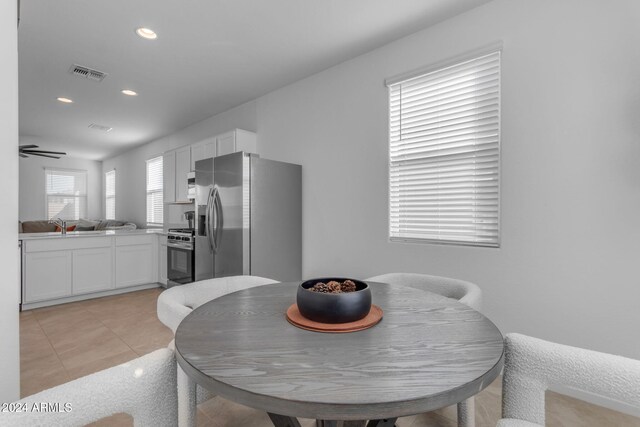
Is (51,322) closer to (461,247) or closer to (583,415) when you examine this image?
(461,247)

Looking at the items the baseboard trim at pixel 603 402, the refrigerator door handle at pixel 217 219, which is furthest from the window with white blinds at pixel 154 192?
the baseboard trim at pixel 603 402

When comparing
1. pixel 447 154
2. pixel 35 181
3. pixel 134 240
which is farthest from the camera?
pixel 35 181

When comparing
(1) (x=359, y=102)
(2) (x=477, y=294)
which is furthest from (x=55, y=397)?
(1) (x=359, y=102)

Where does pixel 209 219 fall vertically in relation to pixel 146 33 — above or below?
below

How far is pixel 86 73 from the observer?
3.36m

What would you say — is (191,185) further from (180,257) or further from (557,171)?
(557,171)

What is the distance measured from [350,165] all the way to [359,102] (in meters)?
0.62

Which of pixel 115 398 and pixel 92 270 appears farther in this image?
pixel 92 270

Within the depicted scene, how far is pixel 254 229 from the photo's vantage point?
3.10 meters

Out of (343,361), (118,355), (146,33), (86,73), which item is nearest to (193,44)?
(146,33)

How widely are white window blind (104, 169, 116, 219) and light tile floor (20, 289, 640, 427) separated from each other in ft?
15.0

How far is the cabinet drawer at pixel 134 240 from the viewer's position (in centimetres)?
448

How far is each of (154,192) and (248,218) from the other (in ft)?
13.8

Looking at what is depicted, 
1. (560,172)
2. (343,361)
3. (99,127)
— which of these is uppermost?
(99,127)
